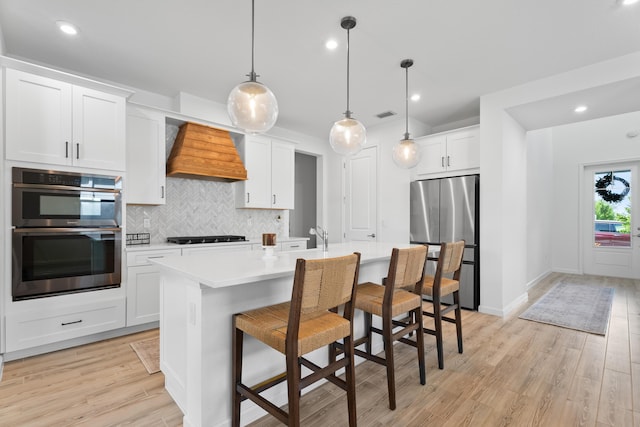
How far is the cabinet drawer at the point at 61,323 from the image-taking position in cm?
251

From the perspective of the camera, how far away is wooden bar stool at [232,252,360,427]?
4.52ft

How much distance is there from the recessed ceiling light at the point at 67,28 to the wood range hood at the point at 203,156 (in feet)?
4.49

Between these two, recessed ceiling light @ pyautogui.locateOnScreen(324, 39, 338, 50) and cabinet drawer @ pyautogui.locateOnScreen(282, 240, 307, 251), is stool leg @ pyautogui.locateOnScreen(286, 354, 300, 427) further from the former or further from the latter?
cabinet drawer @ pyautogui.locateOnScreen(282, 240, 307, 251)

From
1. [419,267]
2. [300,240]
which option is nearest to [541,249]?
[300,240]

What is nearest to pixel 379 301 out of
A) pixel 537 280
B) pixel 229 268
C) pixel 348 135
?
pixel 229 268

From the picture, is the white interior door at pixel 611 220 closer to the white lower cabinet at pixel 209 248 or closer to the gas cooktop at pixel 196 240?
the white lower cabinet at pixel 209 248

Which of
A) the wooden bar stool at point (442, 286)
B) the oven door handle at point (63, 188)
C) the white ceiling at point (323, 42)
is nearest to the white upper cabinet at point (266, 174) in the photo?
the white ceiling at point (323, 42)

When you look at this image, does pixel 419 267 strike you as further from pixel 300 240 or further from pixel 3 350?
pixel 3 350

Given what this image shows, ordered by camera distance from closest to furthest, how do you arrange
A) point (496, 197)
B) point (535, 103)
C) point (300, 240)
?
point (535, 103), point (496, 197), point (300, 240)

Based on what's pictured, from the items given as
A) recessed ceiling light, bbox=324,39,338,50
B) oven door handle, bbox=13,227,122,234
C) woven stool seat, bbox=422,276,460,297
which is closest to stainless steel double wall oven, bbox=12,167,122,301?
oven door handle, bbox=13,227,122,234

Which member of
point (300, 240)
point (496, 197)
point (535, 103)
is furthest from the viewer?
point (300, 240)

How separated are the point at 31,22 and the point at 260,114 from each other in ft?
7.07

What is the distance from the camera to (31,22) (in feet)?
8.13

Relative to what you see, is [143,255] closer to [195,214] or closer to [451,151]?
[195,214]
